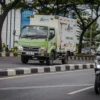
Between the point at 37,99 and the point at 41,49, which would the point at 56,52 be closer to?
the point at 41,49

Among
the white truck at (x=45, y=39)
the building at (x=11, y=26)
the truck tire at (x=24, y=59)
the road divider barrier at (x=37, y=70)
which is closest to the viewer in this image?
the road divider barrier at (x=37, y=70)

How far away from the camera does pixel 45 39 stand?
63.4 ft

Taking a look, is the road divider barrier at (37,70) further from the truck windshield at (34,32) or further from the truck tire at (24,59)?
the truck tire at (24,59)

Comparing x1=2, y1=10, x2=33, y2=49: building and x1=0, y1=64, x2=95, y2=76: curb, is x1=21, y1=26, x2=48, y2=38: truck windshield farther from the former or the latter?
x1=2, y1=10, x2=33, y2=49: building

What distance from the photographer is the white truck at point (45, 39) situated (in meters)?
19.3

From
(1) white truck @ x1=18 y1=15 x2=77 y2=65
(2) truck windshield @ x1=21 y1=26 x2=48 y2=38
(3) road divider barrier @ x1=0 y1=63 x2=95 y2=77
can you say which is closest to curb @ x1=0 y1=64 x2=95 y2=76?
(3) road divider barrier @ x1=0 y1=63 x2=95 y2=77

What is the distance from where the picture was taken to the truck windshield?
63.3 ft

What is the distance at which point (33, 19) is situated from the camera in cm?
2161

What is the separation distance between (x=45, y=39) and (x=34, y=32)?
67 cm

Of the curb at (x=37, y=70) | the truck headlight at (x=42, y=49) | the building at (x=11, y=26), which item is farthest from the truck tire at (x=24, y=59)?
the building at (x=11, y=26)

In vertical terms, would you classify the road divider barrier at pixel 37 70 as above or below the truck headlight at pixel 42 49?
below

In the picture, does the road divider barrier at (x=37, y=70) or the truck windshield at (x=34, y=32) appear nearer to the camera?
the road divider barrier at (x=37, y=70)

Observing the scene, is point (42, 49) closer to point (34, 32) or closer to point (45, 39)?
point (45, 39)

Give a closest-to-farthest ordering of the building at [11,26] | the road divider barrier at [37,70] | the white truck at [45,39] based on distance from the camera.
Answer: the road divider barrier at [37,70], the white truck at [45,39], the building at [11,26]
